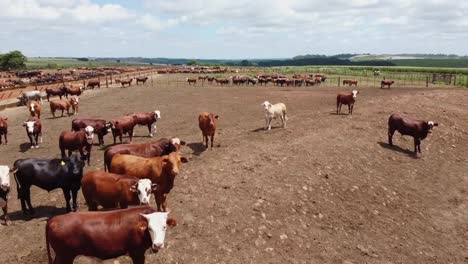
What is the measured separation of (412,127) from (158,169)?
12834mm

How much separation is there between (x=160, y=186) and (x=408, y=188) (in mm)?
9194

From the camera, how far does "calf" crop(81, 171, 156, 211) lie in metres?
8.69

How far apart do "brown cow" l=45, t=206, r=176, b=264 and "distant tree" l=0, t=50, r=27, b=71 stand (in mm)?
125418

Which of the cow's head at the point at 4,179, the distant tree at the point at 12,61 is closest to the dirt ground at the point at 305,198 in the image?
the cow's head at the point at 4,179

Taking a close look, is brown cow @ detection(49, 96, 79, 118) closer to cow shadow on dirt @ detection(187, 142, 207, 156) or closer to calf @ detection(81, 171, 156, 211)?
cow shadow on dirt @ detection(187, 142, 207, 156)

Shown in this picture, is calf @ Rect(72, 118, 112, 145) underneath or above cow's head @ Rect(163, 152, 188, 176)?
underneath

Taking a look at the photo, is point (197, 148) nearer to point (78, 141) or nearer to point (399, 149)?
point (78, 141)

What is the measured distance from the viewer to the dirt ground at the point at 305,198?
357 inches

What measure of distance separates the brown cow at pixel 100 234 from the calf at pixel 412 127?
47.4 feet

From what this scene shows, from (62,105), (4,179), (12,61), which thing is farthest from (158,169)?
(12,61)

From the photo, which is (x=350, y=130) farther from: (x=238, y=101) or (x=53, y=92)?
(x=53, y=92)

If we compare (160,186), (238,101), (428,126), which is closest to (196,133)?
(160,186)

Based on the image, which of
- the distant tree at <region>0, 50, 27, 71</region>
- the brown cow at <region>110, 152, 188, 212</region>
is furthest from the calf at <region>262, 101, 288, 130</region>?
the distant tree at <region>0, 50, 27, 71</region>

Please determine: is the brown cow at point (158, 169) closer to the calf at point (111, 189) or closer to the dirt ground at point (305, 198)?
the dirt ground at point (305, 198)
